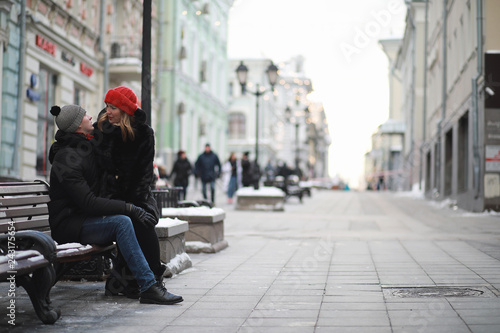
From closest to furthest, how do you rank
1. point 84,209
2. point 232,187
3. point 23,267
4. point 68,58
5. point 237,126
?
1. point 23,267
2. point 84,209
3. point 68,58
4. point 232,187
5. point 237,126

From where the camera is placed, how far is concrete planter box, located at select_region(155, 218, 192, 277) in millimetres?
6738

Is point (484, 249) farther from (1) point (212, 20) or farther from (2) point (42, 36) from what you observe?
(1) point (212, 20)

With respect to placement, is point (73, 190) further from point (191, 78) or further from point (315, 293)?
point (191, 78)

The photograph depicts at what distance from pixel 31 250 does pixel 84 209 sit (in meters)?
0.82

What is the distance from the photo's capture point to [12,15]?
16.2 metres

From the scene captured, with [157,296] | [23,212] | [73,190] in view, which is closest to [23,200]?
[23,212]

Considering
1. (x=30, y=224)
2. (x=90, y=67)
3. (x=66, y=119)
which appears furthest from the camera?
(x=90, y=67)

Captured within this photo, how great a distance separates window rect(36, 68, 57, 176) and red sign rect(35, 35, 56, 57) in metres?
0.52

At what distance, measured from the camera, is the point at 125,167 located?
18.2 feet

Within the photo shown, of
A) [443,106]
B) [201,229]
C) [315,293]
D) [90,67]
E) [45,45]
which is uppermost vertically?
[90,67]

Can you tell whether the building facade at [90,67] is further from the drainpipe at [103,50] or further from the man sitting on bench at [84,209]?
the man sitting on bench at [84,209]

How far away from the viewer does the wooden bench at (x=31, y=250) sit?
4.34 meters

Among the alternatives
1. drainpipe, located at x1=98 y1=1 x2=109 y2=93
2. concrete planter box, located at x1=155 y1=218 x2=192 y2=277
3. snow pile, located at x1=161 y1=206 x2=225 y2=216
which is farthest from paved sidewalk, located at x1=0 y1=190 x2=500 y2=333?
drainpipe, located at x1=98 y1=1 x2=109 y2=93

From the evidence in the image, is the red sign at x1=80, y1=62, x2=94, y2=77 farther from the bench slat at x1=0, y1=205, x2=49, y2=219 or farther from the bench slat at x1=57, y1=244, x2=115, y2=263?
the bench slat at x1=57, y1=244, x2=115, y2=263
